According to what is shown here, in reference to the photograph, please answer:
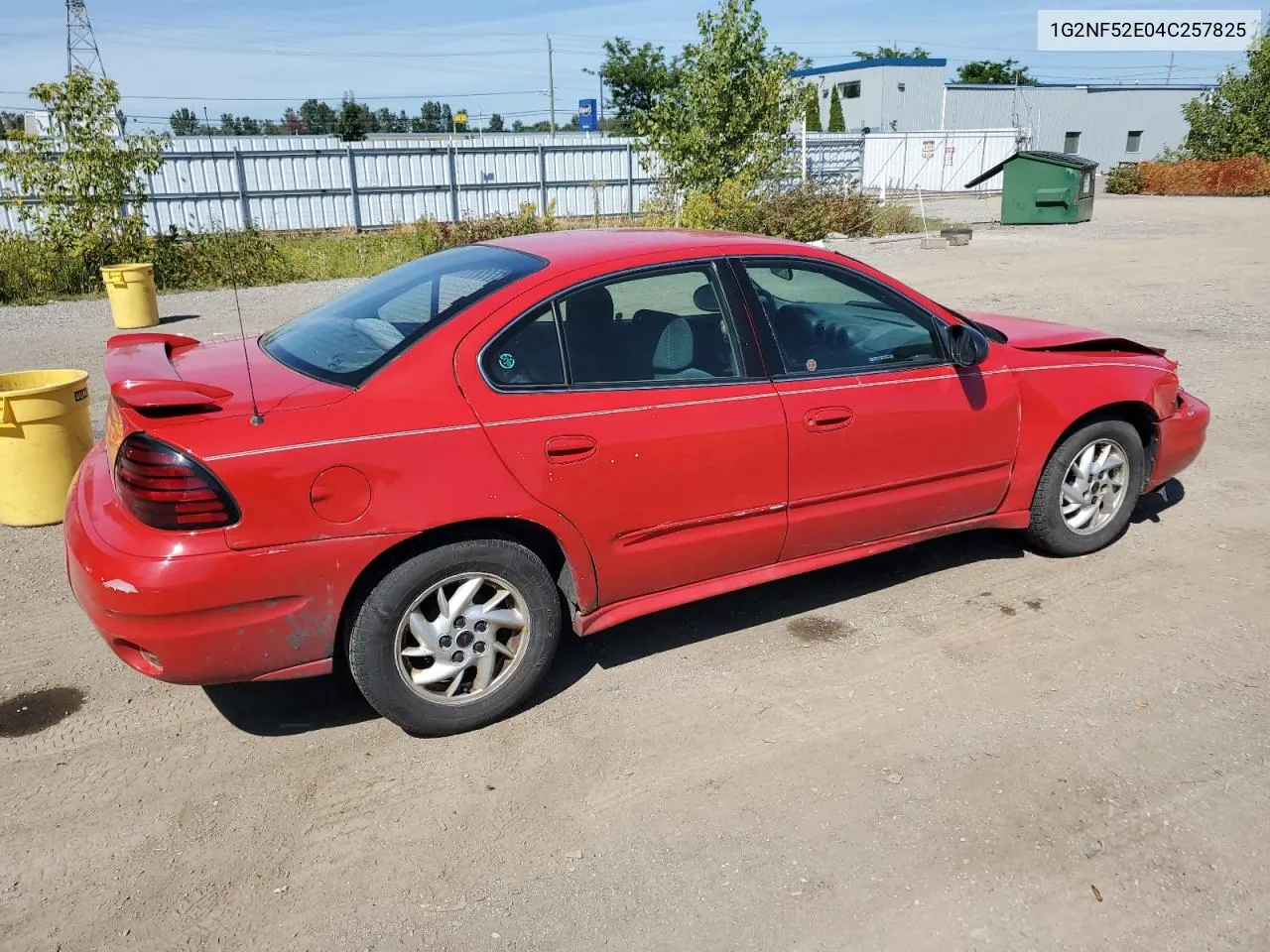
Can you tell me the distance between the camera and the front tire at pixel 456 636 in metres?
3.23

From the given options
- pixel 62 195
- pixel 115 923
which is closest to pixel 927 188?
pixel 62 195

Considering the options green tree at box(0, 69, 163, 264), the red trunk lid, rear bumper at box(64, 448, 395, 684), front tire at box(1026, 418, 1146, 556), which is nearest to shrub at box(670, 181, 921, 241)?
green tree at box(0, 69, 163, 264)

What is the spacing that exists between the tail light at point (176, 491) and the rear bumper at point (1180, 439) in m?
4.31

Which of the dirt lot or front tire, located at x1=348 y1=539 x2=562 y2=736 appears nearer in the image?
the dirt lot

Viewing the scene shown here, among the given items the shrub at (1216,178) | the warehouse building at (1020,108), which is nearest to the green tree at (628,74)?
the warehouse building at (1020,108)

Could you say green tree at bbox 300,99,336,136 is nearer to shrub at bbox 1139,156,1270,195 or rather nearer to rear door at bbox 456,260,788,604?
shrub at bbox 1139,156,1270,195

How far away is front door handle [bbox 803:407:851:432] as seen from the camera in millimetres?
3820

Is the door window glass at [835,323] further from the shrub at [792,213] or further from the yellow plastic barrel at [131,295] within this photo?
the shrub at [792,213]

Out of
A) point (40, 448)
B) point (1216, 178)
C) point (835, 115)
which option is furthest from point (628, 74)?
point (40, 448)

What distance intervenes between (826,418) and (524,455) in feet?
4.13

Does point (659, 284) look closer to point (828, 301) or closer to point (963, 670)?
point (828, 301)

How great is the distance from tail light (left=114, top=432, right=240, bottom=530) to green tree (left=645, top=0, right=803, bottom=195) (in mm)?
17797

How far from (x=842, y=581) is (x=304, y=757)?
256 cm

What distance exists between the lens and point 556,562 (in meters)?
3.65
